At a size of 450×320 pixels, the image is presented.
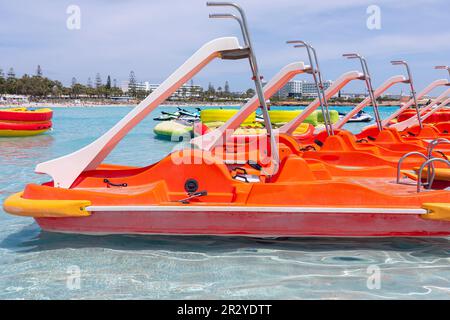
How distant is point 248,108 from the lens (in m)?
8.17

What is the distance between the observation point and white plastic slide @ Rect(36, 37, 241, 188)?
5.60 meters

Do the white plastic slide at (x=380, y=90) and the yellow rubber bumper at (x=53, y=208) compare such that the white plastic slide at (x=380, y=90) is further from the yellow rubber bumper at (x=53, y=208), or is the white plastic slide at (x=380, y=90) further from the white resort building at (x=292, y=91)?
the yellow rubber bumper at (x=53, y=208)

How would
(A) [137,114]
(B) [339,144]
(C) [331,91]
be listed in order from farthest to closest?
(C) [331,91] < (B) [339,144] < (A) [137,114]

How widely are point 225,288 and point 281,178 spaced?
1.58m

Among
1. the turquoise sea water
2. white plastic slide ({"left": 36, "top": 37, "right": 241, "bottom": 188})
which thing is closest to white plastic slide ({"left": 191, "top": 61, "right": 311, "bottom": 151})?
white plastic slide ({"left": 36, "top": 37, "right": 241, "bottom": 188})

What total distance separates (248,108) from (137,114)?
9.33 feet

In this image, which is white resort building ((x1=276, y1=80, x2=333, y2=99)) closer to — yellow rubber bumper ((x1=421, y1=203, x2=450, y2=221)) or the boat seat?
the boat seat

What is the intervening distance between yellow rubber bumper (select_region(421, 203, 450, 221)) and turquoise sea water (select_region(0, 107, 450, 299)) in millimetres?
461

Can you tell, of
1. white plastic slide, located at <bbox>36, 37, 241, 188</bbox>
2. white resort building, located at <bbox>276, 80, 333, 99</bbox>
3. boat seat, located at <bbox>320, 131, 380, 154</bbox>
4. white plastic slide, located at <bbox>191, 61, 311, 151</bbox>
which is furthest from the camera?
white resort building, located at <bbox>276, 80, 333, 99</bbox>

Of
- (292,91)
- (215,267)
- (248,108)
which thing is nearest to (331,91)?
(248,108)

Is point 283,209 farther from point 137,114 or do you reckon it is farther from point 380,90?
point 380,90

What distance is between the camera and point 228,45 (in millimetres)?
5590
